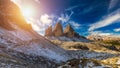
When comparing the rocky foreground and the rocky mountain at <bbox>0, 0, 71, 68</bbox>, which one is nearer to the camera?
the rocky foreground

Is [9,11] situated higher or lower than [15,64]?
higher

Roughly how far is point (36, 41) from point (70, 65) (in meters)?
29.9

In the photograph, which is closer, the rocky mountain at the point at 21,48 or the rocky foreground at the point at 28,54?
the rocky foreground at the point at 28,54

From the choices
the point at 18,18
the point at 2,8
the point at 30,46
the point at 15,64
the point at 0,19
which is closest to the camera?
the point at 15,64

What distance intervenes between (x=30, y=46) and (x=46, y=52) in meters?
Result: 6.41

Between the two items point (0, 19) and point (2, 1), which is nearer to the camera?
point (0, 19)

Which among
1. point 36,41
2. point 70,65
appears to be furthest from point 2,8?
point 70,65

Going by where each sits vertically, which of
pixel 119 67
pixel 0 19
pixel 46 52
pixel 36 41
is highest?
pixel 0 19

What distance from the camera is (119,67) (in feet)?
151

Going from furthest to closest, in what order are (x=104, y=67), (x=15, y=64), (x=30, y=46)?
(x=30, y=46) → (x=104, y=67) → (x=15, y=64)

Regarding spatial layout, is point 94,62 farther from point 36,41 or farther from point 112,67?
point 36,41

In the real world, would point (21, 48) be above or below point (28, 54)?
above

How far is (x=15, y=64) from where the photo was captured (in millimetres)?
40312

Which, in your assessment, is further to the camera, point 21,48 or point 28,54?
point 21,48
